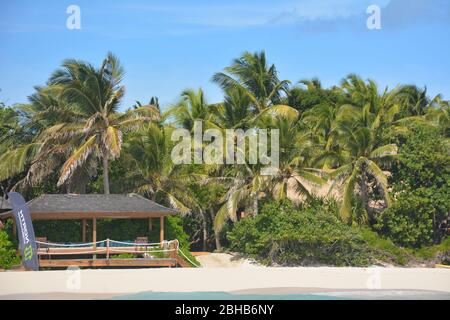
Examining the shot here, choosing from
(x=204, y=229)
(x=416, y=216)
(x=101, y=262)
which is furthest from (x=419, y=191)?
(x=101, y=262)

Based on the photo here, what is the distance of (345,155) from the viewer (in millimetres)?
33219

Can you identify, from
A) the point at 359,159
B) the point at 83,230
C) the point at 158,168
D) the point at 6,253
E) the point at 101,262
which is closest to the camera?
the point at 6,253

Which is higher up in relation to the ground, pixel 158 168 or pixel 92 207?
pixel 158 168

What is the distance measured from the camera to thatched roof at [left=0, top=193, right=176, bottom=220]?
28.2 m

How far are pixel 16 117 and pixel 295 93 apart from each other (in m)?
13.9

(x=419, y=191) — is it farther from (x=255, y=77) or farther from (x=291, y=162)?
(x=255, y=77)

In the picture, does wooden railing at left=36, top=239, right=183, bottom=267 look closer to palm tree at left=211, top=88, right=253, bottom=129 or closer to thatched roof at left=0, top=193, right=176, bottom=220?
thatched roof at left=0, top=193, right=176, bottom=220

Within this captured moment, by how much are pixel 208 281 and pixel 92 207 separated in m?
5.84

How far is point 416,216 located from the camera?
31.4 metres

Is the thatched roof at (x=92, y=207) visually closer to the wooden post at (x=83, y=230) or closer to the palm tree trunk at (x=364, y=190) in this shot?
the wooden post at (x=83, y=230)

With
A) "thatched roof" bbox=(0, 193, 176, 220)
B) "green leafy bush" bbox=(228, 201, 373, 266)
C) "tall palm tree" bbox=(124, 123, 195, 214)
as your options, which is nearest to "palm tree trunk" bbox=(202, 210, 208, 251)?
"tall palm tree" bbox=(124, 123, 195, 214)

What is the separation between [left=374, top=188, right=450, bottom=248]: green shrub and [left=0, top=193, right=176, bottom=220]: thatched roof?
8.63 m

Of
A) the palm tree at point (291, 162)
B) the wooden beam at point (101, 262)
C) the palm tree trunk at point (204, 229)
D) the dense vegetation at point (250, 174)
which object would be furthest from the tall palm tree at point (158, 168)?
the wooden beam at point (101, 262)
